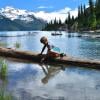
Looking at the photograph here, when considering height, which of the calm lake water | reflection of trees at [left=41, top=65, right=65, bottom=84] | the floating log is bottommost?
reflection of trees at [left=41, top=65, right=65, bottom=84]

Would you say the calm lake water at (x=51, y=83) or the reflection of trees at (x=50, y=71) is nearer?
the calm lake water at (x=51, y=83)

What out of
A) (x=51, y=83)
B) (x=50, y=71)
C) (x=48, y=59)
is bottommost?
(x=50, y=71)

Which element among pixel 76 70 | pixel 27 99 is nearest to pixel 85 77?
pixel 76 70

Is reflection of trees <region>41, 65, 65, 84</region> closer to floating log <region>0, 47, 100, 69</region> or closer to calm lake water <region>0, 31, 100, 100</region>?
calm lake water <region>0, 31, 100, 100</region>

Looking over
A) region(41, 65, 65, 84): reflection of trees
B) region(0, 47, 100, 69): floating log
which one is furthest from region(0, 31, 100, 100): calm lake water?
region(0, 47, 100, 69): floating log

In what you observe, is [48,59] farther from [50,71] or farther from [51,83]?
[51,83]

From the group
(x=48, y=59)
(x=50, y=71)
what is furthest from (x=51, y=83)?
(x=48, y=59)

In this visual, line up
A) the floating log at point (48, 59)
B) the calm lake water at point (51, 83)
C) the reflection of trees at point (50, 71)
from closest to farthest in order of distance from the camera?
1. the calm lake water at point (51, 83)
2. the reflection of trees at point (50, 71)
3. the floating log at point (48, 59)

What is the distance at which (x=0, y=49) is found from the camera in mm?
25594

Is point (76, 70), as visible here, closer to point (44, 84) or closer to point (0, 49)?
point (44, 84)

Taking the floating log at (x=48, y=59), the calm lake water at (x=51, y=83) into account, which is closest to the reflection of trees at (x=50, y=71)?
the calm lake water at (x=51, y=83)

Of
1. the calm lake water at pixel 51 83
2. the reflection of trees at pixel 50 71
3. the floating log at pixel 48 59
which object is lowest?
the reflection of trees at pixel 50 71

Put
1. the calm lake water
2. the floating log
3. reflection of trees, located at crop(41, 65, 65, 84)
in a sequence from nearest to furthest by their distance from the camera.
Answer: the calm lake water, reflection of trees, located at crop(41, 65, 65, 84), the floating log

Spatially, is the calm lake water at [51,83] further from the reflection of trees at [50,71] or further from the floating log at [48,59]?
the floating log at [48,59]
